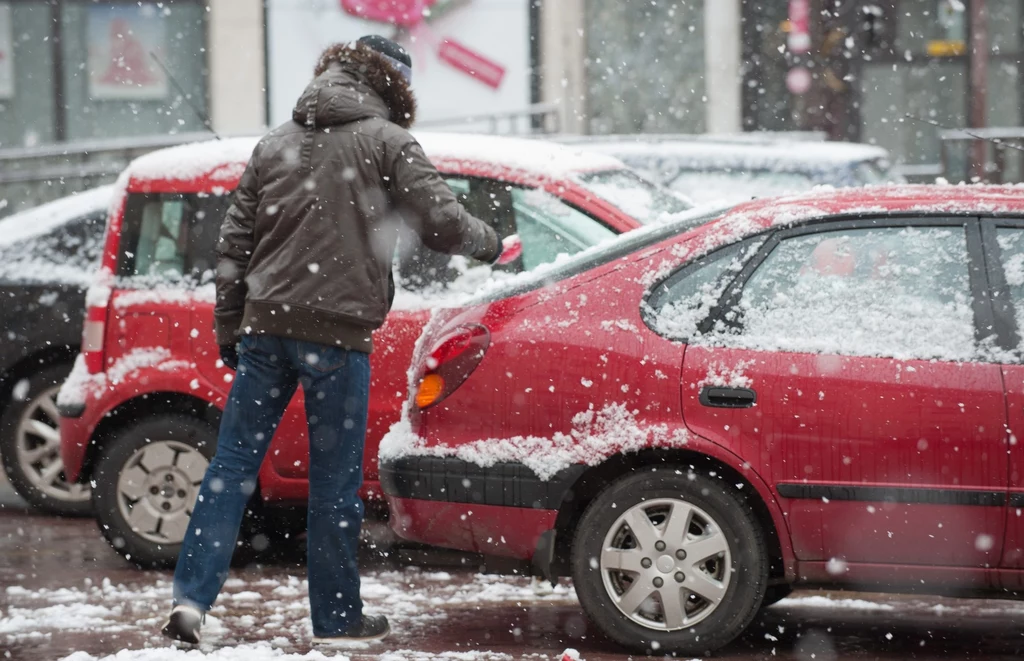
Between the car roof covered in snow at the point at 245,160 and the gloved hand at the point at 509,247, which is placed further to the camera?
the car roof covered in snow at the point at 245,160

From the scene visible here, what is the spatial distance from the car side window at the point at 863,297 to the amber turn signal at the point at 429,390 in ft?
3.00

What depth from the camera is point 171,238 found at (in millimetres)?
6535

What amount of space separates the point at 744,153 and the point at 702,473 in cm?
512

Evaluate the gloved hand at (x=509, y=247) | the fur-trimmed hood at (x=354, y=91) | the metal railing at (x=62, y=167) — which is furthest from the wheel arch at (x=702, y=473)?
the metal railing at (x=62, y=167)

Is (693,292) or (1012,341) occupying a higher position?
(693,292)

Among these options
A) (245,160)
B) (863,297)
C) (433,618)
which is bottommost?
(433,618)

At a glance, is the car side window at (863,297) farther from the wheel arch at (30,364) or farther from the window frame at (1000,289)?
the wheel arch at (30,364)

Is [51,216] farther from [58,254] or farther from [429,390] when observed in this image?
[429,390]

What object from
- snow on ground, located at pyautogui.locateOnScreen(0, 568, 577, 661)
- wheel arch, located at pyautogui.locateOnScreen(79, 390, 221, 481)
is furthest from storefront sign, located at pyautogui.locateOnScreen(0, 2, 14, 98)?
snow on ground, located at pyautogui.locateOnScreen(0, 568, 577, 661)

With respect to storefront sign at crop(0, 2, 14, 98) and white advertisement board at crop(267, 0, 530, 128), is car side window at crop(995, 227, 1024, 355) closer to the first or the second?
white advertisement board at crop(267, 0, 530, 128)

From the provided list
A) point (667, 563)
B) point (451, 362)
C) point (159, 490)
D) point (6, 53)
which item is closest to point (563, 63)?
point (6, 53)

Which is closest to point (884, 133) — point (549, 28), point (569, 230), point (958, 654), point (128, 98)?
point (549, 28)

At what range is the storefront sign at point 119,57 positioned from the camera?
17469mm

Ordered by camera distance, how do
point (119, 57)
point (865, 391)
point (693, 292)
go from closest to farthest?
point (865, 391), point (693, 292), point (119, 57)
